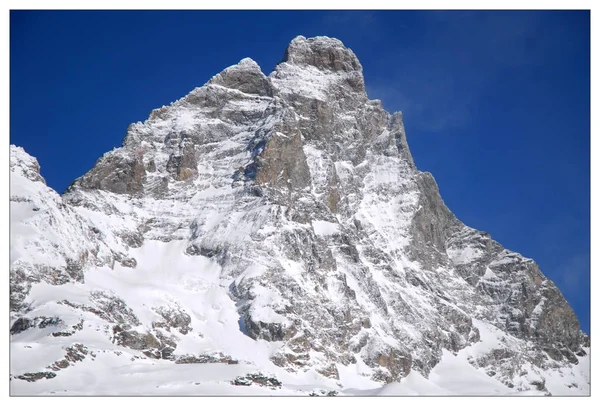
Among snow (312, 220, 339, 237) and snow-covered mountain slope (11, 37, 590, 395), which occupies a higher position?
snow (312, 220, 339, 237)

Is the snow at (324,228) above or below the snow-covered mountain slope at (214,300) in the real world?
above

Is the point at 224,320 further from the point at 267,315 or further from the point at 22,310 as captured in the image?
the point at 22,310

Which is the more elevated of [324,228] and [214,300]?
[324,228]

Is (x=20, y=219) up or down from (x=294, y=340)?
up

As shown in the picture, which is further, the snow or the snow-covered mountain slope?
the snow

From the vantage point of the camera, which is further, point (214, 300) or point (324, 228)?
point (324, 228)

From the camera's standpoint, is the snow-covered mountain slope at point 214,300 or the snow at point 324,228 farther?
the snow at point 324,228

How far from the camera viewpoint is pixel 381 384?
16488 cm

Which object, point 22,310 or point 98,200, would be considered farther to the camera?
point 98,200

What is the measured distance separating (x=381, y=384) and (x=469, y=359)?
122ft

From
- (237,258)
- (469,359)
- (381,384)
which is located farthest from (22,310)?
(469,359)
